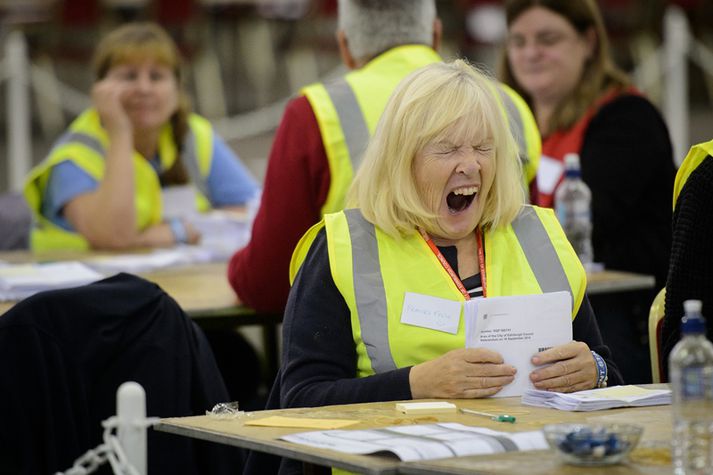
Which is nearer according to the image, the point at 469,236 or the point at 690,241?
the point at 690,241

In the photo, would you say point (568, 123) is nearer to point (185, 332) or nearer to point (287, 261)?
point (287, 261)

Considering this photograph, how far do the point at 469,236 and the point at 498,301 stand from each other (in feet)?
1.09

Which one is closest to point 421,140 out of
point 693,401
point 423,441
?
point 423,441

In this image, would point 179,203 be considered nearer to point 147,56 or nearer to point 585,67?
point 147,56

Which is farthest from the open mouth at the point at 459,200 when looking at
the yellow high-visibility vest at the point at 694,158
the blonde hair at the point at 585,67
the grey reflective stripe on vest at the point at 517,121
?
the blonde hair at the point at 585,67

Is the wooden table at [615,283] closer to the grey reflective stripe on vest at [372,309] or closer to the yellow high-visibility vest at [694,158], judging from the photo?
the yellow high-visibility vest at [694,158]

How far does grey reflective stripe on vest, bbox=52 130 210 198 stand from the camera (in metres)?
5.34

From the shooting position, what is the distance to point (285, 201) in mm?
3898

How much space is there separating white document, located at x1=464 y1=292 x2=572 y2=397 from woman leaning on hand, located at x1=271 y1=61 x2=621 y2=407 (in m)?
0.03

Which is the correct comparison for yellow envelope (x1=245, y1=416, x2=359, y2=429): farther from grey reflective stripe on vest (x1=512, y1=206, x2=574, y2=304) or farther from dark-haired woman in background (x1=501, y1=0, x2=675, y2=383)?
dark-haired woman in background (x1=501, y1=0, x2=675, y2=383)

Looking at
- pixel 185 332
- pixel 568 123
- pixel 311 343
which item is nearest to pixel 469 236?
pixel 311 343

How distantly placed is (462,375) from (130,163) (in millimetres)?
2749

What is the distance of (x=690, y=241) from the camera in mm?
2887

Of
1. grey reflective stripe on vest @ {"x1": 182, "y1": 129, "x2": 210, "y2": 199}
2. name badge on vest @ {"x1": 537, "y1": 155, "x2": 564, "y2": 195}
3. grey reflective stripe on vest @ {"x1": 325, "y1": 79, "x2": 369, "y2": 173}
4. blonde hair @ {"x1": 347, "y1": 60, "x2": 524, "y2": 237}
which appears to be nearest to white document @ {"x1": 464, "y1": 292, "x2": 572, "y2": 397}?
blonde hair @ {"x1": 347, "y1": 60, "x2": 524, "y2": 237}
